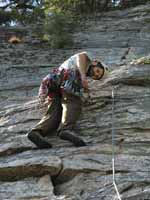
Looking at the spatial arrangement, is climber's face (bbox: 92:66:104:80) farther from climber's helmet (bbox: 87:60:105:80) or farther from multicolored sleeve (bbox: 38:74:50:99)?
multicolored sleeve (bbox: 38:74:50:99)

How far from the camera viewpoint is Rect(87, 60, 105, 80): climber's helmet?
10.9m

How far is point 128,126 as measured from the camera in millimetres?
10117

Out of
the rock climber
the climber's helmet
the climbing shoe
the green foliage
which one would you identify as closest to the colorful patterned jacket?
the rock climber

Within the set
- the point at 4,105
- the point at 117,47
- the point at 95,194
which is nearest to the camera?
the point at 95,194

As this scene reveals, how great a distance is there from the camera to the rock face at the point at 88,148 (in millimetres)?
8727

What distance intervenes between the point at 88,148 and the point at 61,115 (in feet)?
3.62

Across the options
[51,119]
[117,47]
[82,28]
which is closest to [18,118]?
[51,119]

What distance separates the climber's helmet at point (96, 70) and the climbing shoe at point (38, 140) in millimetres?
1662

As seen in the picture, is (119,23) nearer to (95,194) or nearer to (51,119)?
(51,119)

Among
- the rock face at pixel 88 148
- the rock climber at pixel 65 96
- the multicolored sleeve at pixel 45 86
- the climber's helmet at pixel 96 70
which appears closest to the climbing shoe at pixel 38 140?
the rock climber at pixel 65 96

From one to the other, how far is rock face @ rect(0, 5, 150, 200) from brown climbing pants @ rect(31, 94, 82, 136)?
17 cm

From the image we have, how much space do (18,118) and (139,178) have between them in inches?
116

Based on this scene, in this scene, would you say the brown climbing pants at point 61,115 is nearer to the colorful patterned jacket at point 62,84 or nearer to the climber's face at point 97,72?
the colorful patterned jacket at point 62,84

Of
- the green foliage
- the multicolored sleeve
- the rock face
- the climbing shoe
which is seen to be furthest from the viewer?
the green foliage
